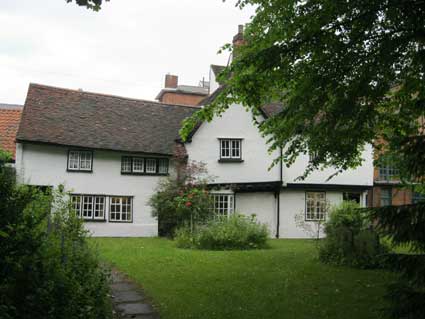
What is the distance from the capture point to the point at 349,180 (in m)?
26.5

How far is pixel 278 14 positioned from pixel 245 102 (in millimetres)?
2086

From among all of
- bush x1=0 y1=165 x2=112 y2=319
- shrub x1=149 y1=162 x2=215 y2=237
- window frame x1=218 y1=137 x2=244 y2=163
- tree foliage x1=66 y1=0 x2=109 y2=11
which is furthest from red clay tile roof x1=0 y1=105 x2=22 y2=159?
tree foliage x1=66 y1=0 x2=109 y2=11

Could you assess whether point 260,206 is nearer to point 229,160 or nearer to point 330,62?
point 229,160

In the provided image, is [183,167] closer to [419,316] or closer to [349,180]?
[349,180]

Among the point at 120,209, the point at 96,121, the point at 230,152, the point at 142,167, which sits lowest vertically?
the point at 120,209

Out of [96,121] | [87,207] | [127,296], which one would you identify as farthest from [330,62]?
[96,121]

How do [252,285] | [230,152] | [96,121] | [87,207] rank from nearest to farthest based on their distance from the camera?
[252,285] → [87,207] → [96,121] → [230,152]

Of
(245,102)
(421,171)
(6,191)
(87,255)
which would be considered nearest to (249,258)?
(245,102)

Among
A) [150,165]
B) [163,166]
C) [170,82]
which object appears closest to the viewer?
[150,165]

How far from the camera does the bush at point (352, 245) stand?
44.2 feet

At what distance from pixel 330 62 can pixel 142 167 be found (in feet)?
56.3

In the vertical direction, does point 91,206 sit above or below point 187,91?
below

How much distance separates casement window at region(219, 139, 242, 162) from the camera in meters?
25.9

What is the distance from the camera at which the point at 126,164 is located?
989 inches
